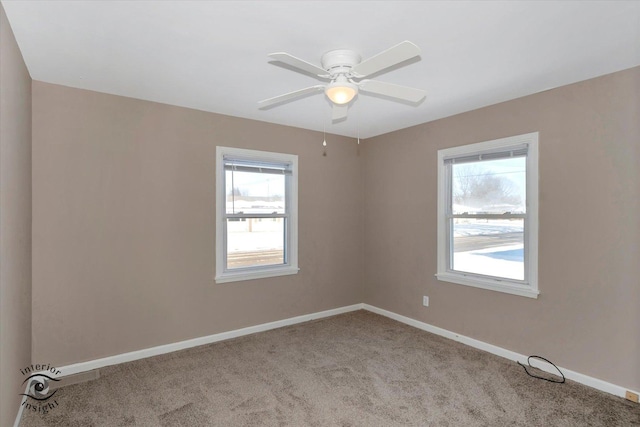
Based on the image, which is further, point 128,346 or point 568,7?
point 128,346

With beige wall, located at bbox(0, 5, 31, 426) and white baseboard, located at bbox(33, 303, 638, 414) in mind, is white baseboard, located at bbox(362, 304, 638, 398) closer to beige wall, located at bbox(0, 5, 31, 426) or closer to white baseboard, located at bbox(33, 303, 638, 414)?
white baseboard, located at bbox(33, 303, 638, 414)

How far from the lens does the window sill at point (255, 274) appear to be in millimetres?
3884

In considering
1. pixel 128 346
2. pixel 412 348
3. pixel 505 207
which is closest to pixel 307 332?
pixel 412 348

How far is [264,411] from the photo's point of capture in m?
2.51

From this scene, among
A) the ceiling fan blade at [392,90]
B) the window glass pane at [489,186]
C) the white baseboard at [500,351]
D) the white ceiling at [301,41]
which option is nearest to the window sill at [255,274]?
the white baseboard at [500,351]

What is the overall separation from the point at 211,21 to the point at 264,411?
2585 millimetres

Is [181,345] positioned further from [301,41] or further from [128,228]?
[301,41]

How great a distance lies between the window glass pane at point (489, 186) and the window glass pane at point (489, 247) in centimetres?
14

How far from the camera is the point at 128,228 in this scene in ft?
10.9

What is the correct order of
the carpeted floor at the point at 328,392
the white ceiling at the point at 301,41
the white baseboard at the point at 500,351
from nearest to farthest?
the white ceiling at the point at 301,41, the carpeted floor at the point at 328,392, the white baseboard at the point at 500,351

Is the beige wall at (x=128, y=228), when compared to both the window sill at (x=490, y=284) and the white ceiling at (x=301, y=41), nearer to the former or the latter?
the white ceiling at (x=301, y=41)

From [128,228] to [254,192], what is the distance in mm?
1402

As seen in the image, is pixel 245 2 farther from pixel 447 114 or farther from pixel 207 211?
pixel 447 114

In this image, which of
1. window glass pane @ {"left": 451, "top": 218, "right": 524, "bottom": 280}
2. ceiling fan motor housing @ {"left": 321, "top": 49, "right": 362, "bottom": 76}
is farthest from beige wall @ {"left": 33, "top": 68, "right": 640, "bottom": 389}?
ceiling fan motor housing @ {"left": 321, "top": 49, "right": 362, "bottom": 76}
